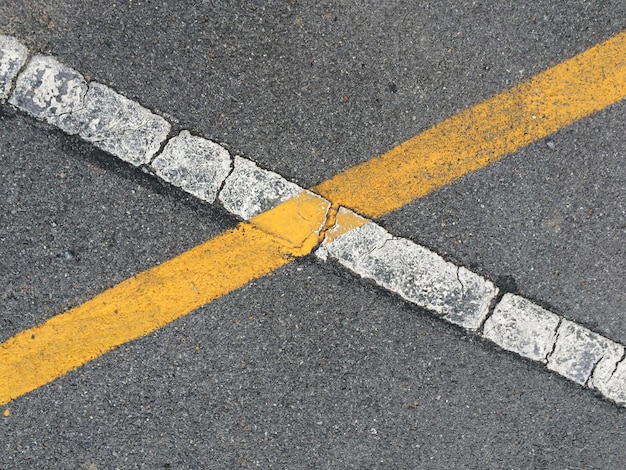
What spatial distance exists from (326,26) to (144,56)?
739 millimetres

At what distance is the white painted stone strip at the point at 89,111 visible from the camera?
1.88m

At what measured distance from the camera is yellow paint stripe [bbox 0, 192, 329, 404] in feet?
6.36

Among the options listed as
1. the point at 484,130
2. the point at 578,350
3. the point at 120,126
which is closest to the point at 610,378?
the point at 578,350

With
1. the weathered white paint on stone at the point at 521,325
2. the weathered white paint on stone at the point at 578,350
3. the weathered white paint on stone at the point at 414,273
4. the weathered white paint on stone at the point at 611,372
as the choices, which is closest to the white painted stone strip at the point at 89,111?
the weathered white paint on stone at the point at 414,273

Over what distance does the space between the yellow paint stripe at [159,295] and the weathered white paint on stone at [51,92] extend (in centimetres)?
70

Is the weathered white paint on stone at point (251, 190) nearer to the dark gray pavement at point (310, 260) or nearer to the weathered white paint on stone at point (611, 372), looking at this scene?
the dark gray pavement at point (310, 260)

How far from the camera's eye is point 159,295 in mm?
1950

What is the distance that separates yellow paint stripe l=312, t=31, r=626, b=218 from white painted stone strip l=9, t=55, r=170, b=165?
2.43 ft

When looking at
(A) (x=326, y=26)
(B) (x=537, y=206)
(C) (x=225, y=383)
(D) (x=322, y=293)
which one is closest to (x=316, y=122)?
(A) (x=326, y=26)

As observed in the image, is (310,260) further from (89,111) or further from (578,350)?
(578,350)

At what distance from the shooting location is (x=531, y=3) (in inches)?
76.7

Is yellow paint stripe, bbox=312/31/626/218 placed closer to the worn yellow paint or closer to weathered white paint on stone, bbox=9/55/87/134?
the worn yellow paint

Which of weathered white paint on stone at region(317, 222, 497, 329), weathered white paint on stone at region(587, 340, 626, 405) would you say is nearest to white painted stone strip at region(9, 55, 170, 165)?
weathered white paint on stone at region(317, 222, 497, 329)

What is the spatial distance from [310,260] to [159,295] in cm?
63
